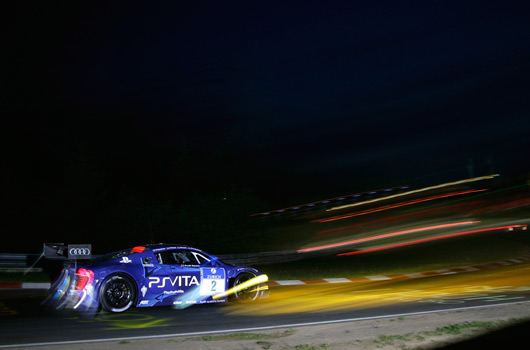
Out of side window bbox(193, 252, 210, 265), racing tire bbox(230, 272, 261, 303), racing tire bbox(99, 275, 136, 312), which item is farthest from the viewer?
racing tire bbox(230, 272, 261, 303)

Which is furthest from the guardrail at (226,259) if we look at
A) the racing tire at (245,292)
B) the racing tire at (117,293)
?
the racing tire at (245,292)

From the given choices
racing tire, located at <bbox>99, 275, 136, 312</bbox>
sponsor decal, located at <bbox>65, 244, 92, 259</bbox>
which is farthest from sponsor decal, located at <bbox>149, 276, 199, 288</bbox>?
sponsor decal, located at <bbox>65, 244, 92, 259</bbox>

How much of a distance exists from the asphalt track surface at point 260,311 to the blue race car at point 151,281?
23cm

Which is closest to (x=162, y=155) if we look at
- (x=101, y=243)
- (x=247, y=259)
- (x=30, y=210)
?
(x=30, y=210)

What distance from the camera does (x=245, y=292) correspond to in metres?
11.0

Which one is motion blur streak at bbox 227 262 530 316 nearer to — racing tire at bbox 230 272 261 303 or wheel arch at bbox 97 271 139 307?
racing tire at bbox 230 272 261 303

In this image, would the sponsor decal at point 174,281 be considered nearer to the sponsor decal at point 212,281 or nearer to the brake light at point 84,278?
the sponsor decal at point 212,281

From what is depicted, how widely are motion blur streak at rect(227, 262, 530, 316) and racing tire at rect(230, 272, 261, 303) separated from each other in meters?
0.24

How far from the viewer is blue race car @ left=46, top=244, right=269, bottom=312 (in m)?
9.28

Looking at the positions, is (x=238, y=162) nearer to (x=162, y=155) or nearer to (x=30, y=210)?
(x=162, y=155)

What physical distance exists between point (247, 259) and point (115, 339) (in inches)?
656

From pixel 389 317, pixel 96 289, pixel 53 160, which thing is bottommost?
pixel 389 317

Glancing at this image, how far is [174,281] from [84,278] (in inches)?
69.2

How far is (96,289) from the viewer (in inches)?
362
